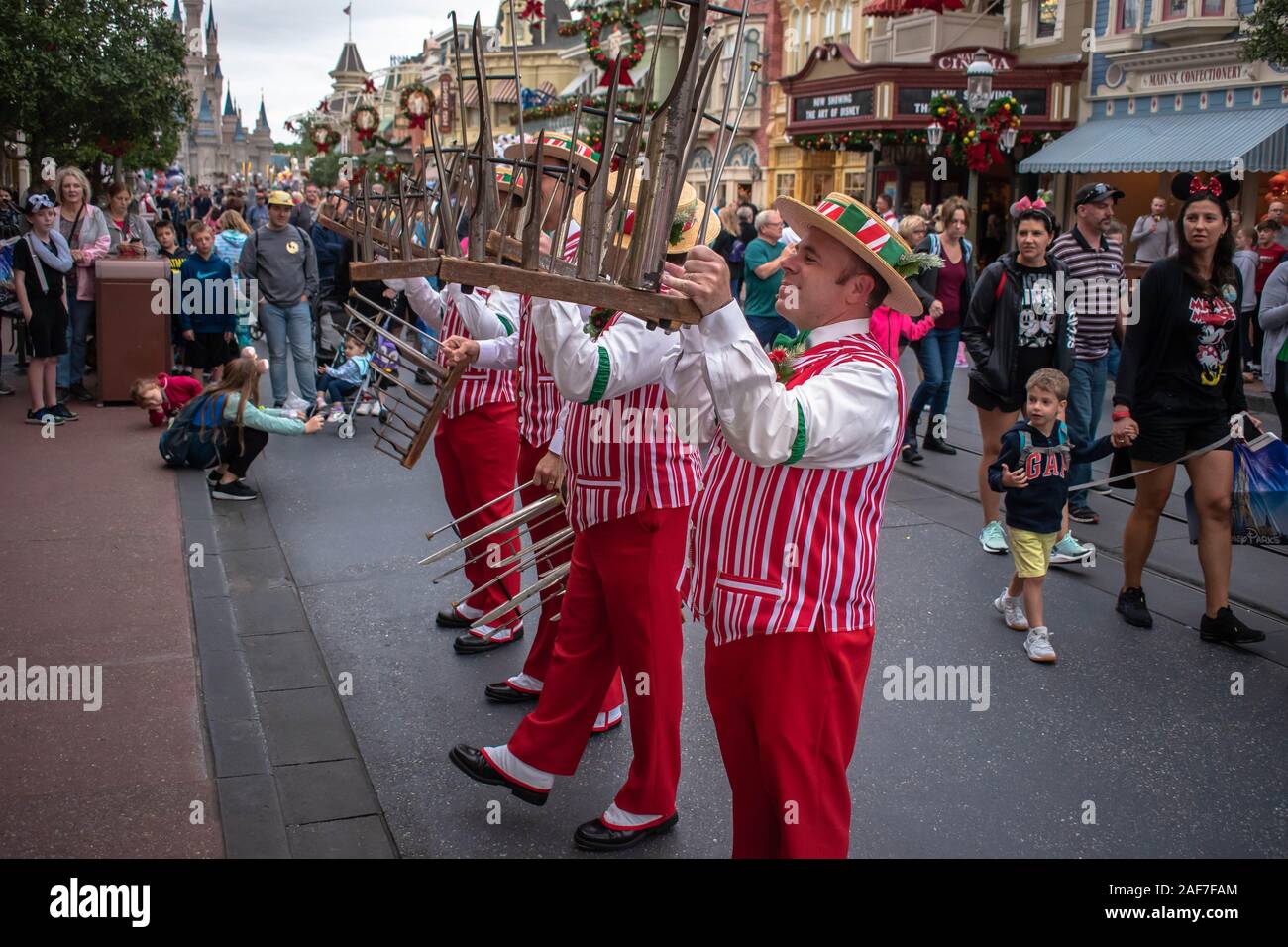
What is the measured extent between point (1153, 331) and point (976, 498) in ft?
9.88

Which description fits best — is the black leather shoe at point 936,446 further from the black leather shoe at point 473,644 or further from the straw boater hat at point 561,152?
the straw boater hat at point 561,152

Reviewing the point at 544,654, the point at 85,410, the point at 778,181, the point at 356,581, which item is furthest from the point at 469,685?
the point at 778,181

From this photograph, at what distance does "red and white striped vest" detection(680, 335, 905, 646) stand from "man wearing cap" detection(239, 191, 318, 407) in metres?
9.33

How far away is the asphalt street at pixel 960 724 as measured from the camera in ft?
13.8

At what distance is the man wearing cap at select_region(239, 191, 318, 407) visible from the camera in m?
11.5

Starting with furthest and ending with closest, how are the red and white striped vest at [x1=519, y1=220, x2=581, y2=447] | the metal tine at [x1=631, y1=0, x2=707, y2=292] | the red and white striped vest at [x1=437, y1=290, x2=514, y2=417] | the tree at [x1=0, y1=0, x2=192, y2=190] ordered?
1. the tree at [x1=0, y1=0, x2=192, y2=190]
2. the red and white striped vest at [x1=437, y1=290, x2=514, y2=417]
3. the red and white striped vest at [x1=519, y1=220, x2=581, y2=447]
4. the metal tine at [x1=631, y1=0, x2=707, y2=292]

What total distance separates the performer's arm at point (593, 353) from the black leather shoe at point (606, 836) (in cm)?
143

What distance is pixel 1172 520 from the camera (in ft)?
27.1

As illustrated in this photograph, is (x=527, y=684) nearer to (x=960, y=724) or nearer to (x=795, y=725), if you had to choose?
(x=960, y=724)

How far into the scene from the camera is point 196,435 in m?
9.21

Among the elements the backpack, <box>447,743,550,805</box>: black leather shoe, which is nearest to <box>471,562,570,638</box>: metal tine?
<box>447,743,550,805</box>: black leather shoe

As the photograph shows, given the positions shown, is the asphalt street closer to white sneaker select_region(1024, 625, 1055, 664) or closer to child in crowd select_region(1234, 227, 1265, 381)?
white sneaker select_region(1024, 625, 1055, 664)

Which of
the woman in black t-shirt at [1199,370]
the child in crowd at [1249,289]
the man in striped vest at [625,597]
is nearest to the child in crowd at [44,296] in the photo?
the man in striped vest at [625,597]
